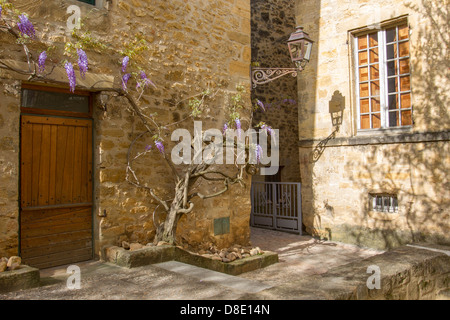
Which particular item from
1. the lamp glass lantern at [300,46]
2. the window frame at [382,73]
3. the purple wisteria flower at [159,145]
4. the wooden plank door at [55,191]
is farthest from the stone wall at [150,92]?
the window frame at [382,73]

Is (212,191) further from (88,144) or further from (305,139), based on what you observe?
(305,139)

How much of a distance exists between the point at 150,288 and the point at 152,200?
160 centimetres

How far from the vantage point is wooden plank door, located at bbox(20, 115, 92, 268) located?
3.81 m

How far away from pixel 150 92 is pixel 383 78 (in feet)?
13.2

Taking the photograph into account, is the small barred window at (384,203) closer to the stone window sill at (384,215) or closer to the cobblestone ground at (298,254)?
the stone window sill at (384,215)

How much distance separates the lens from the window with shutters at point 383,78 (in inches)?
245

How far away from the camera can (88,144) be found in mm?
4246

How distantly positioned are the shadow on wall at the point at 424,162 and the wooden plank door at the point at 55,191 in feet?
15.1

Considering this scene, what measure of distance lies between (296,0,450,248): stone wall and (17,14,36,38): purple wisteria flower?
513 centimetres

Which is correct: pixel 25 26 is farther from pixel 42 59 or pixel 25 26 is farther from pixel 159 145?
pixel 159 145

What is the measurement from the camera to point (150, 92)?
Answer: 464 centimetres

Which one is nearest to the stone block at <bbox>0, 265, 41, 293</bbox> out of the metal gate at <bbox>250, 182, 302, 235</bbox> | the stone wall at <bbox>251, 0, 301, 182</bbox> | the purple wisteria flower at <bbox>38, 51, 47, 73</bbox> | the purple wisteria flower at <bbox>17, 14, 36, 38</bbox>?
the purple wisteria flower at <bbox>38, 51, 47, 73</bbox>

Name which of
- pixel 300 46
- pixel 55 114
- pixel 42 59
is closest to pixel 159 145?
pixel 55 114
